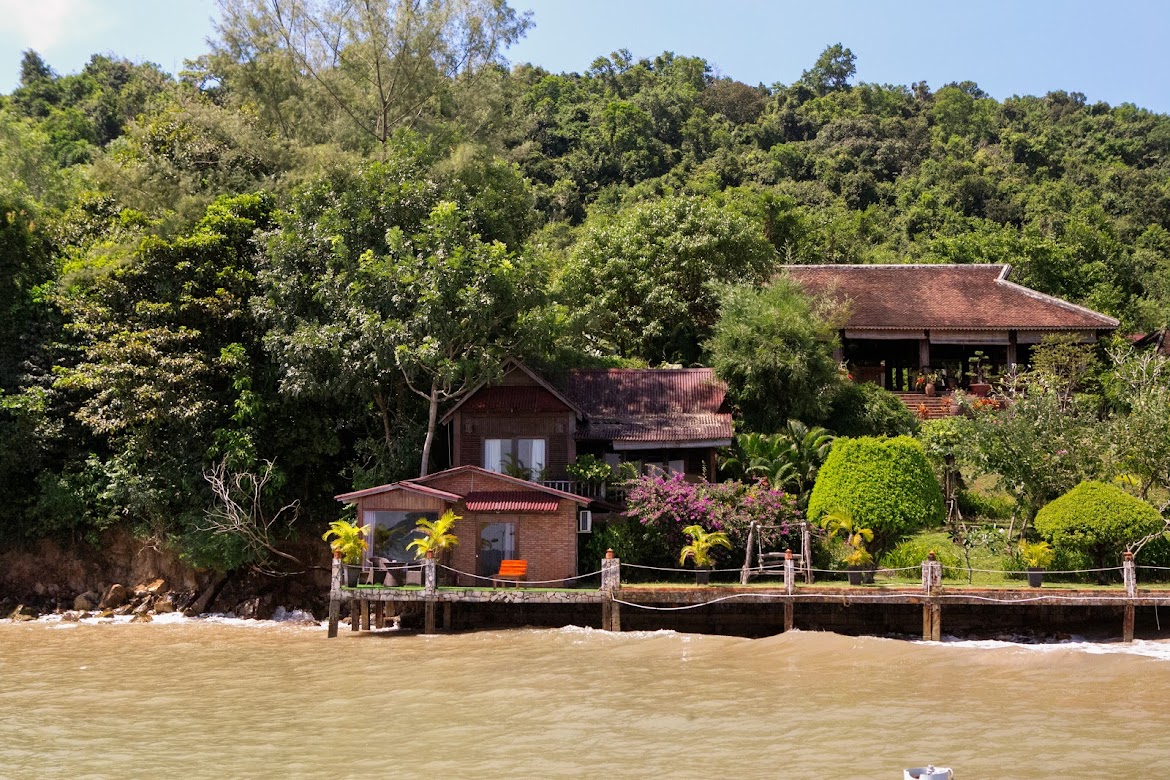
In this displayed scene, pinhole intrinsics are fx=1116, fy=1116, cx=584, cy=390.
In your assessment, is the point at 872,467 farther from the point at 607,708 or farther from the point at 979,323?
the point at 979,323

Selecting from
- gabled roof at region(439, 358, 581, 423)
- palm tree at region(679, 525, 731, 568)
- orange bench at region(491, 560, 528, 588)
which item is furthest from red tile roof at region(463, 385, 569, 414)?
palm tree at region(679, 525, 731, 568)

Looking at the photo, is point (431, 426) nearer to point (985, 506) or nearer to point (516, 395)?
point (516, 395)

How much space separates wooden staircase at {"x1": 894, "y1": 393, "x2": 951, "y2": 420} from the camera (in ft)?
127

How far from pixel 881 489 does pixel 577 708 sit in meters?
12.2

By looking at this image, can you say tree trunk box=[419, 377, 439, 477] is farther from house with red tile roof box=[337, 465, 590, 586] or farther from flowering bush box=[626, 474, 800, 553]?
flowering bush box=[626, 474, 800, 553]

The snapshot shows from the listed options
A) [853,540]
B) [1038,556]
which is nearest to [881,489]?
[853,540]

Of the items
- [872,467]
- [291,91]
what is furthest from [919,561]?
[291,91]

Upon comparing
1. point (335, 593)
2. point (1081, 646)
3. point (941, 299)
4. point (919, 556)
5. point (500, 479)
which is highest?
point (941, 299)

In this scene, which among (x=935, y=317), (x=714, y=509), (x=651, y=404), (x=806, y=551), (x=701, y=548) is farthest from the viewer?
(x=935, y=317)

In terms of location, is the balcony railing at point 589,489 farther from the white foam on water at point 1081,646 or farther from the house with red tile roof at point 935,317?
the house with red tile roof at point 935,317

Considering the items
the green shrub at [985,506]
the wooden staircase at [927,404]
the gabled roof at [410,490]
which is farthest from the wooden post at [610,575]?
the wooden staircase at [927,404]

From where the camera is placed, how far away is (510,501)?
90.0ft

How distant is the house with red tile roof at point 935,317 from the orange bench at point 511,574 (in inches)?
703

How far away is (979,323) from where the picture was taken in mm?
40719
